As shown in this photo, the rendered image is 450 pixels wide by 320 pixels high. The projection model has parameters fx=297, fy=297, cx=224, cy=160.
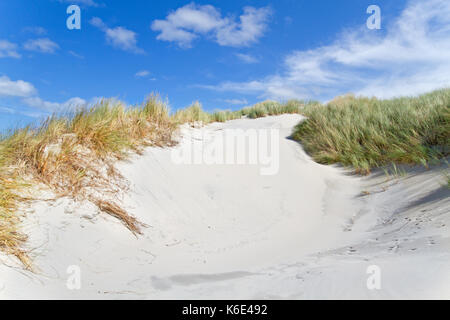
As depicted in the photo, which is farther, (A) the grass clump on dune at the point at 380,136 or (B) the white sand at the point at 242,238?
(A) the grass clump on dune at the point at 380,136

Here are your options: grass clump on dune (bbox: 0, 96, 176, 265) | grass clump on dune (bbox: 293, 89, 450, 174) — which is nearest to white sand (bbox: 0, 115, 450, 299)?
grass clump on dune (bbox: 0, 96, 176, 265)

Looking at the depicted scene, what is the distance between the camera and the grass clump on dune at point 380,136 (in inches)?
224

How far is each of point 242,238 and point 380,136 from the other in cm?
452

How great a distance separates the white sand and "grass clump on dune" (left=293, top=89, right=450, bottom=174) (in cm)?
64

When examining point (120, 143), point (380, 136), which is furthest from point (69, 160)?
point (380, 136)

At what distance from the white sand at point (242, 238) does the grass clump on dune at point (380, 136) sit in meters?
0.64

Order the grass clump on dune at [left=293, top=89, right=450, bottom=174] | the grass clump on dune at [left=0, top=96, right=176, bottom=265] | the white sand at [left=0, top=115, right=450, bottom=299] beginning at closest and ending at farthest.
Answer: the white sand at [left=0, top=115, right=450, bottom=299] → the grass clump on dune at [left=0, top=96, right=176, bottom=265] → the grass clump on dune at [left=293, top=89, right=450, bottom=174]

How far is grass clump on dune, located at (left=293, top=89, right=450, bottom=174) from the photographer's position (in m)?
5.70

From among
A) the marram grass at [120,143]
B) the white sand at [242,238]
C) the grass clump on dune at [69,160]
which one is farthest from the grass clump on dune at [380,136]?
the grass clump on dune at [69,160]

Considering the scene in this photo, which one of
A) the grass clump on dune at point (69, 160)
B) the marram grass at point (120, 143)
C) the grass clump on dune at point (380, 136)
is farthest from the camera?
the grass clump on dune at point (380, 136)

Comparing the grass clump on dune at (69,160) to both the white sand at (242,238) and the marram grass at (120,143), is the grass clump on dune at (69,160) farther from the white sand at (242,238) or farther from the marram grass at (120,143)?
the white sand at (242,238)

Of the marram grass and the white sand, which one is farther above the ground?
the marram grass

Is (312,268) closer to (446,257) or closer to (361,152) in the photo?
(446,257)

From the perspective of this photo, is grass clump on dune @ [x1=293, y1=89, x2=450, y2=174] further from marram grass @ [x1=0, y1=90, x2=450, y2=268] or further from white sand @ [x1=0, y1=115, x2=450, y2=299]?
white sand @ [x1=0, y1=115, x2=450, y2=299]
